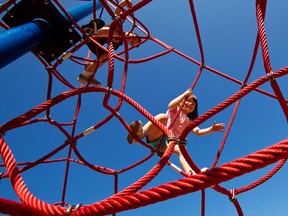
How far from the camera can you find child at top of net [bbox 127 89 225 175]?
2.66m

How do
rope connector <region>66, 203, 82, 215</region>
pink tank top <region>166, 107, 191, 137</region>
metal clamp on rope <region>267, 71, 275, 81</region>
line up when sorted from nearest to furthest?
rope connector <region>66, 203, 82, 215</region> < metal clamp on rope <region>267, 71, 275, 81</region> < pink tank top <region>166, 107, 191, 137</region>

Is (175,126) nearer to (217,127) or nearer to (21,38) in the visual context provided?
(217,127)

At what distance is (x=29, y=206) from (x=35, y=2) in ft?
5.19

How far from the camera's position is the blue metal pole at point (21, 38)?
1.59 metres

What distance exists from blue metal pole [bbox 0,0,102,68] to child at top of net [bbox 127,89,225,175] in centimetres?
111

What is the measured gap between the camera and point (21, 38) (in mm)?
1725

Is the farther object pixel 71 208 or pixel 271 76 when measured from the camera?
pixel 271 76

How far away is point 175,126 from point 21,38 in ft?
6.58


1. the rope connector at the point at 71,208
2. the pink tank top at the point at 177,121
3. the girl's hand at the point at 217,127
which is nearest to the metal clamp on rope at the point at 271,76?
the rope connector at the point at 71,208

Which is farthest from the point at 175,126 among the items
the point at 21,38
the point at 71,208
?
the point at 71,208

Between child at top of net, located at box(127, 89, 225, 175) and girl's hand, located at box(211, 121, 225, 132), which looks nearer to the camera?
child at top of net, located at box(127, 89, 225, 175)

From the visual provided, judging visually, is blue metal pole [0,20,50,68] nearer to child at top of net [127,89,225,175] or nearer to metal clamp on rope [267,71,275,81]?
child at top of net [127,89,225,175]

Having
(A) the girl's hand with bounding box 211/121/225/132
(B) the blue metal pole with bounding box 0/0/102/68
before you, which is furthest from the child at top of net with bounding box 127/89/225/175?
(B) the blue metal pole with bounding box 0/0/102/68

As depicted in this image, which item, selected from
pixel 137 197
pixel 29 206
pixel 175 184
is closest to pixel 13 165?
pixel 29 206
